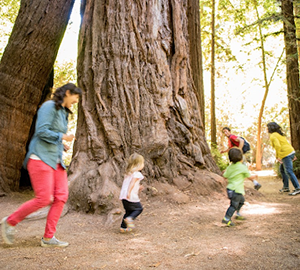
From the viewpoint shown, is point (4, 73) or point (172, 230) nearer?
point (172, 230)

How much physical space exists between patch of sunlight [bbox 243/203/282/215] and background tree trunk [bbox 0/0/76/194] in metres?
4.81

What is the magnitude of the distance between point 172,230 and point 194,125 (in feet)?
10.3

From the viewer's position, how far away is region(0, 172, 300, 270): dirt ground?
3.05 m

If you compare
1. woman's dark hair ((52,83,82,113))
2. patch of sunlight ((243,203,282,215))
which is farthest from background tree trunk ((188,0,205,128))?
woman's dark hair ((52,83,82,113))

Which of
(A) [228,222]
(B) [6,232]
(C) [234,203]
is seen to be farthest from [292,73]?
(B) [6,232]

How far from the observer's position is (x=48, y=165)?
11.2 ft

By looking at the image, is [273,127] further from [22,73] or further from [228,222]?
[22,73]

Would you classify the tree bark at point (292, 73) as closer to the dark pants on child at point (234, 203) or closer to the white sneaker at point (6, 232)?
the dark pants on child at point (234, 203)

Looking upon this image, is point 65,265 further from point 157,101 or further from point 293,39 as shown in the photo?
point 293,39

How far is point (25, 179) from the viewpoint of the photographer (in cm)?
769

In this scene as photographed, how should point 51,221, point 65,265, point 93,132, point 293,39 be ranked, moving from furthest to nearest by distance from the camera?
point 293,39 → point 93,132 → point 51,221 → point 65,265

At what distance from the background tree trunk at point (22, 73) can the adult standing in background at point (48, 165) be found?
136 inches

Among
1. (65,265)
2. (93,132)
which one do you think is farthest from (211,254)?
(93,132)

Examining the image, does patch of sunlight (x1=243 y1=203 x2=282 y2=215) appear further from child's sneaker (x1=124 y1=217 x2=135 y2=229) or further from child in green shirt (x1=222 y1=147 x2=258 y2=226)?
child's sneaker (x1=124 y1=217 x2=135 y2=229)
